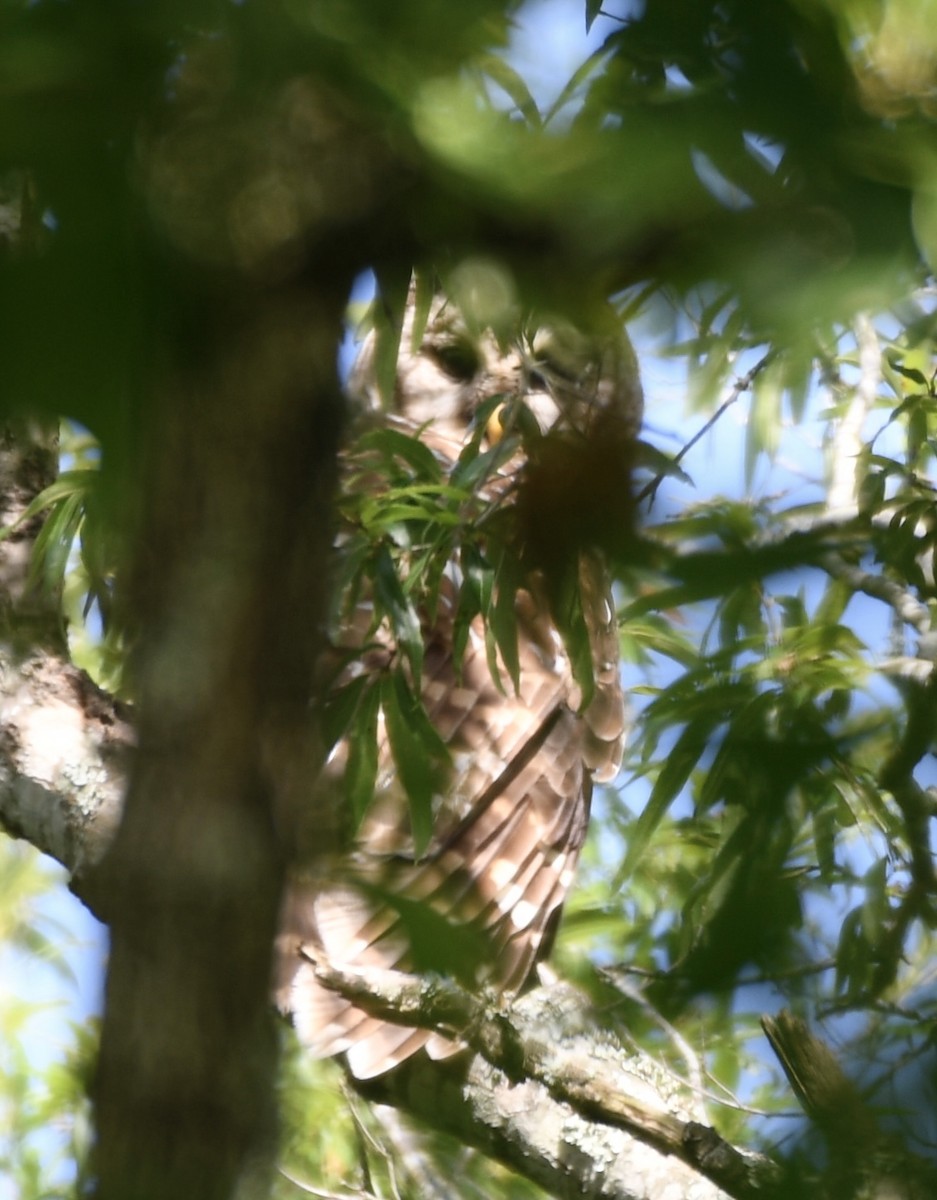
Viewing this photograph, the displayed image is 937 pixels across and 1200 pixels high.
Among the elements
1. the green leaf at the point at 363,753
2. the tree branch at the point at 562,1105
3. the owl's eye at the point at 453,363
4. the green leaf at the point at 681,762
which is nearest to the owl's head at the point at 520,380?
the owl's eye at the point at 453,363

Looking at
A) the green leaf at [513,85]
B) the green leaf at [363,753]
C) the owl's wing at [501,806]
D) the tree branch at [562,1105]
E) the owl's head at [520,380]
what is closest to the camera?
the green leaf at [513,85]

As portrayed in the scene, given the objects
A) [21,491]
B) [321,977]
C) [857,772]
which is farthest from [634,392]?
[21,491]

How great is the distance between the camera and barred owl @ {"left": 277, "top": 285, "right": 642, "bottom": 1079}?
1.40 feet

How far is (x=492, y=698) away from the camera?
2205 mm

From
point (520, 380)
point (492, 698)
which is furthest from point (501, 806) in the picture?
point (520, 380)

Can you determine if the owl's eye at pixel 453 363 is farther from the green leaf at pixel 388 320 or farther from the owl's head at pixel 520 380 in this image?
the green leaf at pixel 388 320

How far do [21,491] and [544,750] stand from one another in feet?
3.21

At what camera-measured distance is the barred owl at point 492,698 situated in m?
0.43

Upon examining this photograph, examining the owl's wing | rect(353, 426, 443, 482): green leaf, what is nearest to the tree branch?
the owl's wing

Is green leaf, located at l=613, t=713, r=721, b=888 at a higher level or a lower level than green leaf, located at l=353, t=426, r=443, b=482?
lower

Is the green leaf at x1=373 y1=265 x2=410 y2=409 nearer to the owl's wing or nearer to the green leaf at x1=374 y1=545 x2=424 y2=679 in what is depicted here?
the green leaf at x1=374 y1=545 x2=424 y2=679

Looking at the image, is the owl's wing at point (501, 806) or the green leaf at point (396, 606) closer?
the green leaf at point (396, 606)

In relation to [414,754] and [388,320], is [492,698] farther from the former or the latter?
[388,320]

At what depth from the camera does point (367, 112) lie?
1.20 ft
